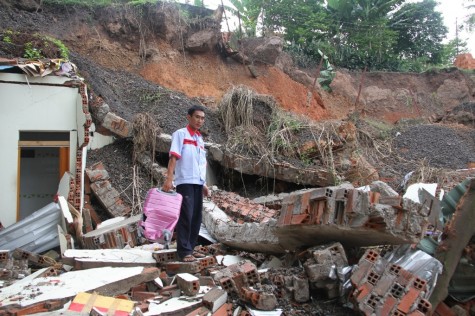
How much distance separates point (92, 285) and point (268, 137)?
6.69m

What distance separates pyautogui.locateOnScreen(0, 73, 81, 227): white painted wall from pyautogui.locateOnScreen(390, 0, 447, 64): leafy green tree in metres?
18.3

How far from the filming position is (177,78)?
15094 mm

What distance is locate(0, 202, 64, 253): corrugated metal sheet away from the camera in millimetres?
6645

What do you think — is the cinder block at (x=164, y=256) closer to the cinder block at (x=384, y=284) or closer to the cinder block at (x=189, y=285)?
the cinder block at (x=189, y=285)

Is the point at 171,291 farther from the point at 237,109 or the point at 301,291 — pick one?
the point at 237,109

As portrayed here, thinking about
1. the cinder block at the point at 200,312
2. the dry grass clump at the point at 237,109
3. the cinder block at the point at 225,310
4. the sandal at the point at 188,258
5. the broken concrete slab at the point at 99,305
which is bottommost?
the sandal at the point at 188,258

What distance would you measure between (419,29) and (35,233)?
2167cm

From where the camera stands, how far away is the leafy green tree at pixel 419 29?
71.9 feet

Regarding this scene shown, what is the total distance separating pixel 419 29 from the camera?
22.4 m

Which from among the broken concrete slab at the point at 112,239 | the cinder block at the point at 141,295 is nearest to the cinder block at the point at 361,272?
the cinder block at the point at 141,295

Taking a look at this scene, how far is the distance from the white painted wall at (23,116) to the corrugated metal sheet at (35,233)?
4.44 feet

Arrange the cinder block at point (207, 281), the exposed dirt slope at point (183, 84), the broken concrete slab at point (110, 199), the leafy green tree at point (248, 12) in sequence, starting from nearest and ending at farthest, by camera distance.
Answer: the cinder block at point (207, 281), the broken concrete slab at point (110, 199), the exposed dirt slope at point (183, 84), the leafy green tree at point (248, 12)

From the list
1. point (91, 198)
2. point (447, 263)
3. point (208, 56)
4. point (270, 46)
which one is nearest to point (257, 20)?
point (270, 46)

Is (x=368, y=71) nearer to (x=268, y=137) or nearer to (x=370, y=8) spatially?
(x=370, y=8)
